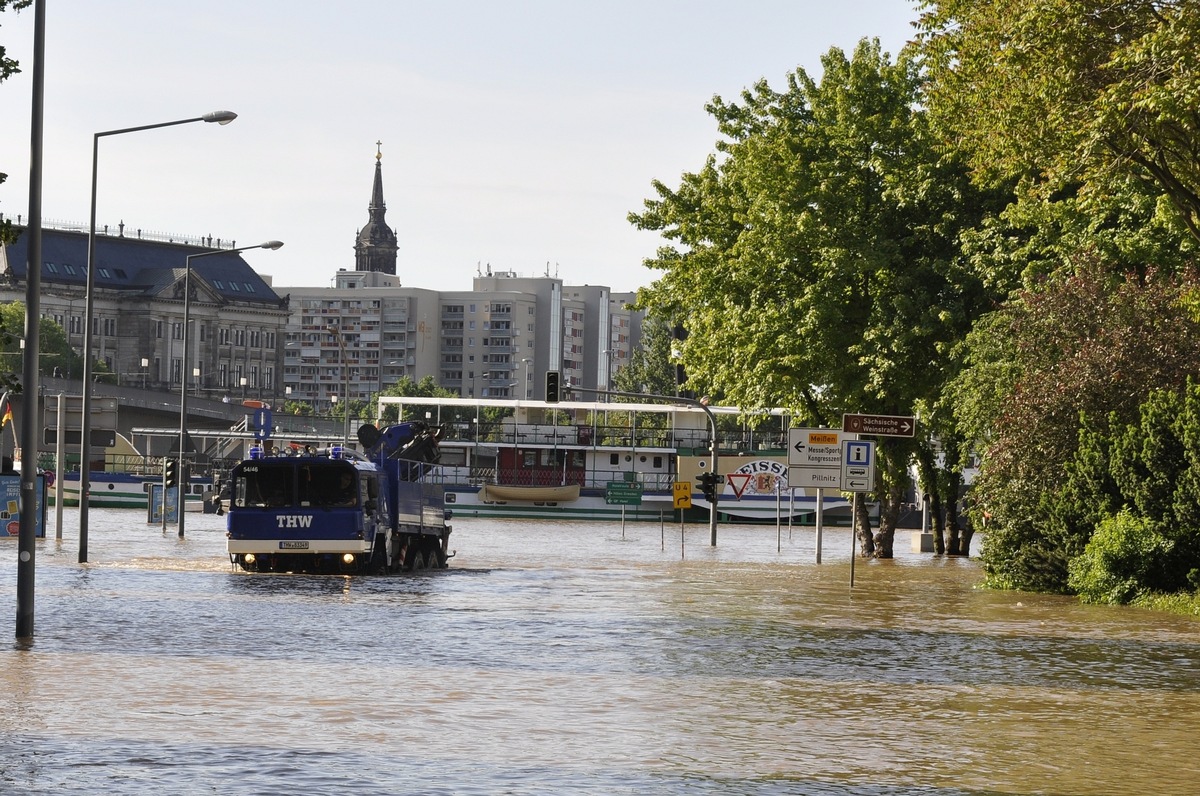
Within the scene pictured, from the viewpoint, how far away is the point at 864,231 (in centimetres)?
4150

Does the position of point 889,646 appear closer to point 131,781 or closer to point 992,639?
point 992,639

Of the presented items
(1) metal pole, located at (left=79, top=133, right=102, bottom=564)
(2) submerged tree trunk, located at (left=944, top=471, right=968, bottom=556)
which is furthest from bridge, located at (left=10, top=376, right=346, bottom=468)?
(1) metal pole, located at (left=79, top=133, right=102, bottom=564)

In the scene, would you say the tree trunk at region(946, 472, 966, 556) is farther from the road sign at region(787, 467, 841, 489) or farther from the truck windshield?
the truck windshield

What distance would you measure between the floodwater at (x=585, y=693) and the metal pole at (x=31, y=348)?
559mm

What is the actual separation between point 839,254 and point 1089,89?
17.0 meters

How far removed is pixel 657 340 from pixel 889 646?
126 m

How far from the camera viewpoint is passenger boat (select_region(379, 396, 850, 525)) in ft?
313

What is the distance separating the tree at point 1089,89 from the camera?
21.5 meters

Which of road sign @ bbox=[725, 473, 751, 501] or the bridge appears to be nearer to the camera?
road sign @ bbox=[725, 473, 751, 501]

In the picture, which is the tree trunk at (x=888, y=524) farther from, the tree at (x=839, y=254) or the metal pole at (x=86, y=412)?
the metal pole at (x=86, y=412)

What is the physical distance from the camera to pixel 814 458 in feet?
113

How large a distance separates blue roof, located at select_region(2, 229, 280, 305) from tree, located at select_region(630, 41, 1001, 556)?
12074 cm

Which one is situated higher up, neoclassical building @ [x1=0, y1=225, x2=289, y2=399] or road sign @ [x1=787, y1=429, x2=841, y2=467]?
neoclassical building @ [x1=0, y1=225, x2=289, y2=399]

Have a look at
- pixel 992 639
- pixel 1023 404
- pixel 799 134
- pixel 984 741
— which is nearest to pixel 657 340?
pixel 799 134
